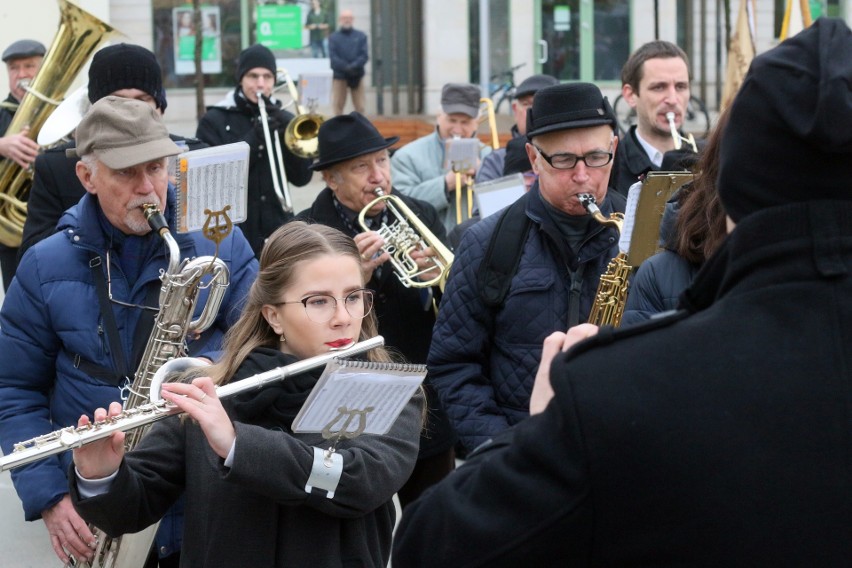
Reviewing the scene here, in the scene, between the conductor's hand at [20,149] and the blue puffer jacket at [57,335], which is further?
the conductor's hand at [20,149]

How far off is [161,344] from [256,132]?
12.7ft

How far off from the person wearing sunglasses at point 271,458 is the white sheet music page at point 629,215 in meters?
0.70

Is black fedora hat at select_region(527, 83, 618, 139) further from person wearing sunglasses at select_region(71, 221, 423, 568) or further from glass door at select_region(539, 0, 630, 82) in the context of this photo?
glass door at select_region(539, 0, 630, 82)

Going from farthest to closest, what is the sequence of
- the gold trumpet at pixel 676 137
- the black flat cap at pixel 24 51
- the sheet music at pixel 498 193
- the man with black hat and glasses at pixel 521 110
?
the black flat cap at pixel 24 51
the man with black hat and glasses at pixel 521 110
the gold trumpet at pixel 676 137
the sheet music at pixel 498 193

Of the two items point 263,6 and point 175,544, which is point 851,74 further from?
point 263,6

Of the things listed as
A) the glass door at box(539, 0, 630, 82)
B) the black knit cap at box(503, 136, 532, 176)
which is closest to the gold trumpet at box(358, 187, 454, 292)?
the black knit cap at box(503, 136, 532, 176)

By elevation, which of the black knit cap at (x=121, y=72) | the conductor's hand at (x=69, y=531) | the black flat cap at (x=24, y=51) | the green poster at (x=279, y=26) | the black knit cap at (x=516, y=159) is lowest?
the conductor's hand at (x=69, y=531)

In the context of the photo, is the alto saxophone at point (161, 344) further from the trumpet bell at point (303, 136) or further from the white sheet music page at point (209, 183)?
the trumpet bell at point (303, 136)

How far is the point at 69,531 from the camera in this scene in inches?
135

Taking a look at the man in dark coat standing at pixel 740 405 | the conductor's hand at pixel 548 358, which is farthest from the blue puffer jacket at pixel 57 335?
the man in dark coat standing at pixel 740 405

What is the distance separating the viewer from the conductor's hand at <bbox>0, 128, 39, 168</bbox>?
19.6 ft

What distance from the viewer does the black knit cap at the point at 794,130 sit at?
146cm

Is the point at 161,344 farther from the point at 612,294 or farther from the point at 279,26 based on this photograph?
the point at 279,26

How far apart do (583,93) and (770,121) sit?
2338mm
